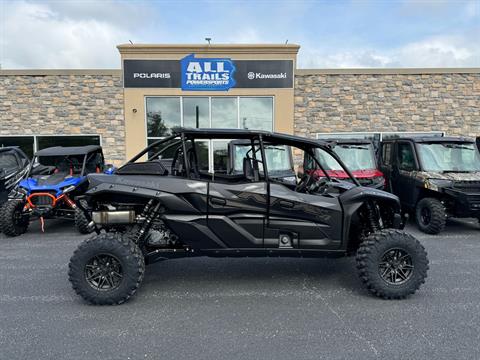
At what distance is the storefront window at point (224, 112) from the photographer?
1342 cm

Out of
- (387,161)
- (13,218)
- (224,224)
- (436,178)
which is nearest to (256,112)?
(387,161)

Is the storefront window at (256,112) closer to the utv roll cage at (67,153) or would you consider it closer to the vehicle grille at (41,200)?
the utv roll cage at (67,153)

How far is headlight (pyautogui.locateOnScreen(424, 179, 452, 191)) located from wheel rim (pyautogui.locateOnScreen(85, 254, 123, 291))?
237 inches

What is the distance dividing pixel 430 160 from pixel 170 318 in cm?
651

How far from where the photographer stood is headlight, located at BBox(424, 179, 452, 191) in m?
6.81

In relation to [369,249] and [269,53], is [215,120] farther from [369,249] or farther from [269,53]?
[369,249]

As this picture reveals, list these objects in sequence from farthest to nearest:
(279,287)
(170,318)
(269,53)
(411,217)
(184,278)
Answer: (269,53) < (411,217) < (184,278) < (279,287) < (170,318)

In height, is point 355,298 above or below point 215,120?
below

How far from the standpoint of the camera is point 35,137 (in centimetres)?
1331

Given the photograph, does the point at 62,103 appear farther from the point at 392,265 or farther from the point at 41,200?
the point at 392,265

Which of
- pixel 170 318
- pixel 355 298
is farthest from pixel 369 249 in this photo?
pixel 170 318

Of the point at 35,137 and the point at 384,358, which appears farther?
the point at 35,137

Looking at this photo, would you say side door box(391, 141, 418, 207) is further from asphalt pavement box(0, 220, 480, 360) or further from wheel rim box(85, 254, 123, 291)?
wheel rim box(85, 254, 123, 291)

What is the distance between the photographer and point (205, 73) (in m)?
13.2
